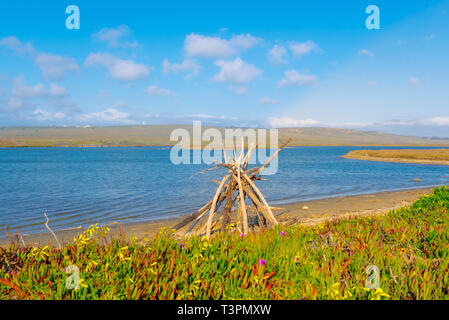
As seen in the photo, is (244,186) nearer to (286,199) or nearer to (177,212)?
(177,212)

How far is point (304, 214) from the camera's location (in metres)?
15.1

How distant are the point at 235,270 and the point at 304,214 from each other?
1197 cm

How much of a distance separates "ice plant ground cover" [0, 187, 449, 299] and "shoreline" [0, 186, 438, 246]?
4200mm

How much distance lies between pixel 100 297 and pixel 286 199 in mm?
18665

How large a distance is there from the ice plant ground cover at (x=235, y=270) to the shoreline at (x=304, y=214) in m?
4.20

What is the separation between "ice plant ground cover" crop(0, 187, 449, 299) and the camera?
132 inches

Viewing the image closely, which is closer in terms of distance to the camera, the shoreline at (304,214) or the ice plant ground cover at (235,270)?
the ice plant ground cover at (235,270)

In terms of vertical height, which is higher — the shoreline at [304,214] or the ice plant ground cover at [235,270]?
the ice plant ground cover at [235,270]

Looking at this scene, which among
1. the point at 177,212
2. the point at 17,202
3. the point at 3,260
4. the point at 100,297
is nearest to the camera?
the point at 100,297

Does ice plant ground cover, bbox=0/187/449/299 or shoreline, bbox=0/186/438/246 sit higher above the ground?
ice plant ground cover, bbox=0/187/449/299

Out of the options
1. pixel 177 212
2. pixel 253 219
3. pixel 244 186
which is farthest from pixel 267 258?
pixel 177 212

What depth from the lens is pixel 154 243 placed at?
4.81 meters

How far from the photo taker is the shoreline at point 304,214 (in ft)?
36.2

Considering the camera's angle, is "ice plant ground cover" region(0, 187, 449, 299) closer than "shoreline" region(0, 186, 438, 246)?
Yes
